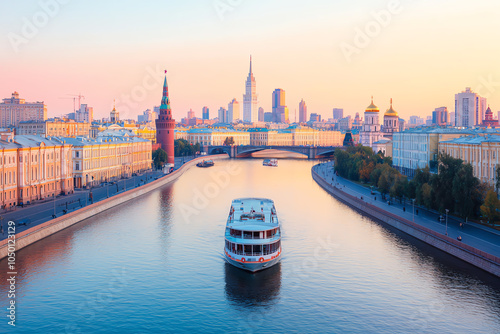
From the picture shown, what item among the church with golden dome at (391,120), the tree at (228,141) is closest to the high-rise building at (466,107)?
the church with golden dome at (391,120)

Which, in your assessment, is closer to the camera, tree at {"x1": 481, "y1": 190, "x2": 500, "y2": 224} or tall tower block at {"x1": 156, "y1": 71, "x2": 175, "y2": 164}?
tree at {"x1": 481, "y1": 190, "x2": 500, "y2": 224}

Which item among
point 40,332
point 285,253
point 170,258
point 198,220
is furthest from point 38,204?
point 40,332

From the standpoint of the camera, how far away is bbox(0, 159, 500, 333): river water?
18062mm

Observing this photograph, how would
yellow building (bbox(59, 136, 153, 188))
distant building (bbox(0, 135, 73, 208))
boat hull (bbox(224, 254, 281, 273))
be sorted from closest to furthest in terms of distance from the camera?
boat hull (bbox(224, 254, 281, 273)) → distant building (bbox(0, 135, 73, 208)) → yellow building (bbox(59, 136, 153, 188))

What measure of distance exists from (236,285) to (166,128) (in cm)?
6239

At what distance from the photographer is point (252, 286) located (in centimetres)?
2192

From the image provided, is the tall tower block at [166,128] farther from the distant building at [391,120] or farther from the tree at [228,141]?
the tree at [228,141]

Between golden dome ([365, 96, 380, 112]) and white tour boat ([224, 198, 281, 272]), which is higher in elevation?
golden dome ([365, 96, 380, 112])

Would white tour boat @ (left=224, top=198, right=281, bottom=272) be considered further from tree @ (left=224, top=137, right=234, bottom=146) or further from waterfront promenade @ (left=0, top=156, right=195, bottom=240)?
tree @ (left=224, top=137, right=234, bottom=146)

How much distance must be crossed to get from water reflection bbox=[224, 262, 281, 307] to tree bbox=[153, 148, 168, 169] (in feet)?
165

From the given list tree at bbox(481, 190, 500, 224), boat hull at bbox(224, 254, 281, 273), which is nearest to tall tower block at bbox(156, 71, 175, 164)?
tree at bbox(481, 190, 500, 224)

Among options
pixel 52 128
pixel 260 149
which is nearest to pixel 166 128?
pixel 52 128

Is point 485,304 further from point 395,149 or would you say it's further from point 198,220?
point 395,149

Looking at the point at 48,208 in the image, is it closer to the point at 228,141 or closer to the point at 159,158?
the point at 159,158
